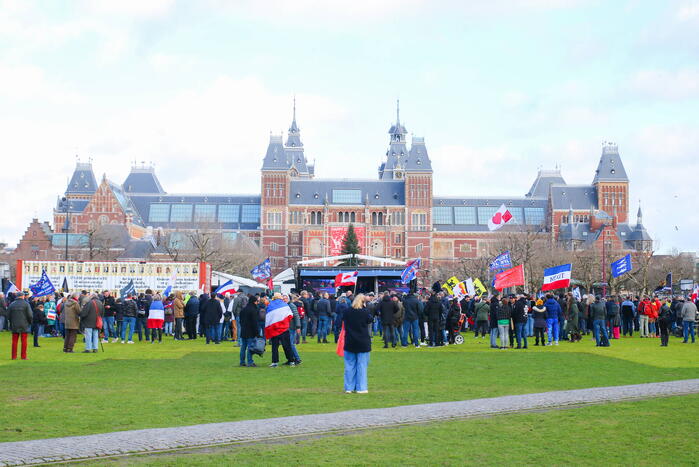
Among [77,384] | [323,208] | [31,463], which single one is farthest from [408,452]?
[323,208]

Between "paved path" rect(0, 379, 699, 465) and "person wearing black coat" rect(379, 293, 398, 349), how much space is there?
10.4m

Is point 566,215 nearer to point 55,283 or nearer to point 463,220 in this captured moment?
point 463,220

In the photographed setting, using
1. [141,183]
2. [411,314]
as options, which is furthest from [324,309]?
[141,183]

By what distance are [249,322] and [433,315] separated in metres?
7.81

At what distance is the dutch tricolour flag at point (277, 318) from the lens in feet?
56.9

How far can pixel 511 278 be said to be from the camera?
95.3 ft

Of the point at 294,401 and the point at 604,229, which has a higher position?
the point at 604,229

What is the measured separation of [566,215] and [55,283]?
9315 cm

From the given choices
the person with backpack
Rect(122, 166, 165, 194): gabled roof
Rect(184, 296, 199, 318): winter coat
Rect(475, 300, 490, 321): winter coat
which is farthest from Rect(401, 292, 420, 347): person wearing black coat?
Rect(122, 166, 165, 194): gabled roof

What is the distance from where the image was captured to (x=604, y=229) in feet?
329

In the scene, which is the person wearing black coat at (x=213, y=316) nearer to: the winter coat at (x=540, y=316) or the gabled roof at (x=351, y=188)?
the winter coat at (x=540, y=316)

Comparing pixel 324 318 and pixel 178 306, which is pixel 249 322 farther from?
pixel 178 306

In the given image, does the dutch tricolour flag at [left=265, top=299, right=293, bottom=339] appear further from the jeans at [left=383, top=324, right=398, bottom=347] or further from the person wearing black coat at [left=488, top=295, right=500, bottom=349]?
the person wearing black coat at [left=488, top=295, right=500, bottom=349]

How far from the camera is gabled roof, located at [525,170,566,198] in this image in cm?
13338
